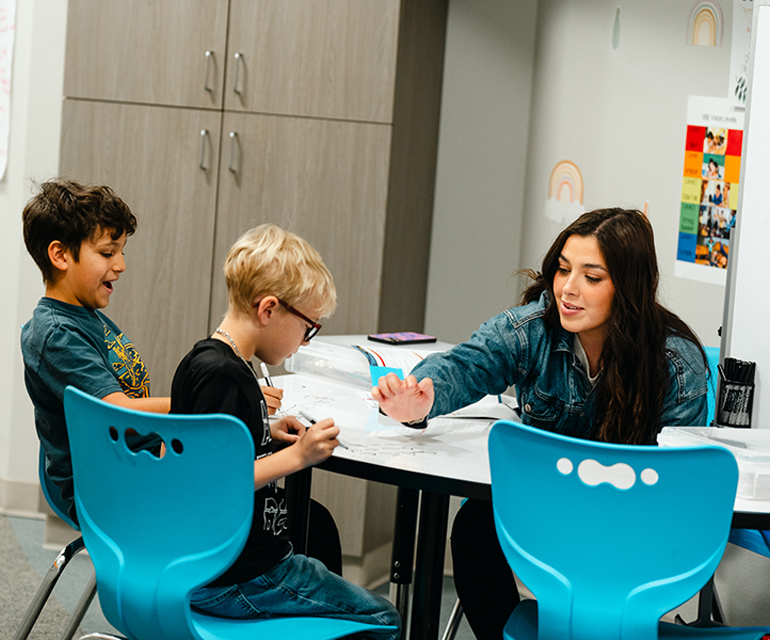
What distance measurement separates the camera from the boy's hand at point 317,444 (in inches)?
54.5

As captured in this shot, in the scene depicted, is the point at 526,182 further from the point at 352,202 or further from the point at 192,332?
the point at 192,332

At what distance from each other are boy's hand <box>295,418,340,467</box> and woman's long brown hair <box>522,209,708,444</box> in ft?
2.11

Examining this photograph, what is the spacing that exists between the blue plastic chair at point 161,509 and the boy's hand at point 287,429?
331mm

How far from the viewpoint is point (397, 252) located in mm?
3041

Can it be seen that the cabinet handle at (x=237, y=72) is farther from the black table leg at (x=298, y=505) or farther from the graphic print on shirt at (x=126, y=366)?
the black table leg at (x=298, y=505)

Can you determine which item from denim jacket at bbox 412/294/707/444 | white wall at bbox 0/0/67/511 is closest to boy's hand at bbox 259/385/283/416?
denim jacket at bbox 412/294/707/444

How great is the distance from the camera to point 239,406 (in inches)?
54.5

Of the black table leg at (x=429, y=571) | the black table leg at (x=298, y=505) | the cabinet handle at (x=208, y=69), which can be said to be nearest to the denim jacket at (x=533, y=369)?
the black table leg at (x=429, y=571)

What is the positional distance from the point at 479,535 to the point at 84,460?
841 mm

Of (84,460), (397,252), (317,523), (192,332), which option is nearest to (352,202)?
(397,252)

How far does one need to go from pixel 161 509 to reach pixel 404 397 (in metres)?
0.54

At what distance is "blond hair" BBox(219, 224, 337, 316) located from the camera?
1508 mm

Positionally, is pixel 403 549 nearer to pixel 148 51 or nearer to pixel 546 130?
pixel 546 130

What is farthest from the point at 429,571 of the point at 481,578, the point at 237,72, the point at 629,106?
the point at 237,72
